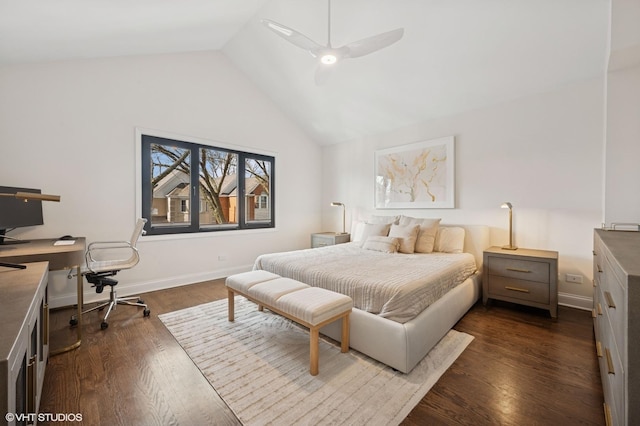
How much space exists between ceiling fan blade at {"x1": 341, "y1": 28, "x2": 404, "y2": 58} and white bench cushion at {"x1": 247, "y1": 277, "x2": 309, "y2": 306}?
1976mm

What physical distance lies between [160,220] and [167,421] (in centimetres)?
290

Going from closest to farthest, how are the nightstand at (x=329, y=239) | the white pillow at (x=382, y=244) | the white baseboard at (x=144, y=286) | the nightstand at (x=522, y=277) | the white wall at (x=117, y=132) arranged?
the nightstand at (x=522, y=277), the white wall at (x=117, y=132), the white baseboard at (x=144, y=286), the white pillow at (x=382, y=244), the nightstand at (x=329, y=239)

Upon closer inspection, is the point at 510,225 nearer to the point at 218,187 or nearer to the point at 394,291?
the point at 394,291

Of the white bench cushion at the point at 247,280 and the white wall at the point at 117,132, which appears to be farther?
the white wall at the point at 117,132

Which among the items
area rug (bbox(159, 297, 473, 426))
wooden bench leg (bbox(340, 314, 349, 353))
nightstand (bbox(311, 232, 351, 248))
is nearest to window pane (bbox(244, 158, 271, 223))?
nightstand (bbox(311, 232, 351, 248))

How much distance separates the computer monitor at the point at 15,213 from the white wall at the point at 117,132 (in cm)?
26

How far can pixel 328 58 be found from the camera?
87.8 inches

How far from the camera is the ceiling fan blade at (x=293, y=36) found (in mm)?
2051

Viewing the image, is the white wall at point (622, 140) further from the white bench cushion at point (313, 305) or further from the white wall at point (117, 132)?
the white wall at point (117, 132)

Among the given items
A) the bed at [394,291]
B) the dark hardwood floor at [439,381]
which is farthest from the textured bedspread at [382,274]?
the dark hardwood floor at [439,381]

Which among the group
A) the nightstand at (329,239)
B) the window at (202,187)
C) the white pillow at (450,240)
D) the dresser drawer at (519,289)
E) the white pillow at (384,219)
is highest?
the window at (202,187)

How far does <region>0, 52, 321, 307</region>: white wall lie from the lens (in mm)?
2773

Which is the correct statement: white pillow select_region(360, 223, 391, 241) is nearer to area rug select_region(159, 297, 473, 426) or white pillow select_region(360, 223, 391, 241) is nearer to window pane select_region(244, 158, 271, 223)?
area rug select_region(159, 297, 473, 426)

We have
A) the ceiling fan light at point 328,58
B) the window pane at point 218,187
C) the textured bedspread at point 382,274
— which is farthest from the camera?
the window pane at point 218,187
